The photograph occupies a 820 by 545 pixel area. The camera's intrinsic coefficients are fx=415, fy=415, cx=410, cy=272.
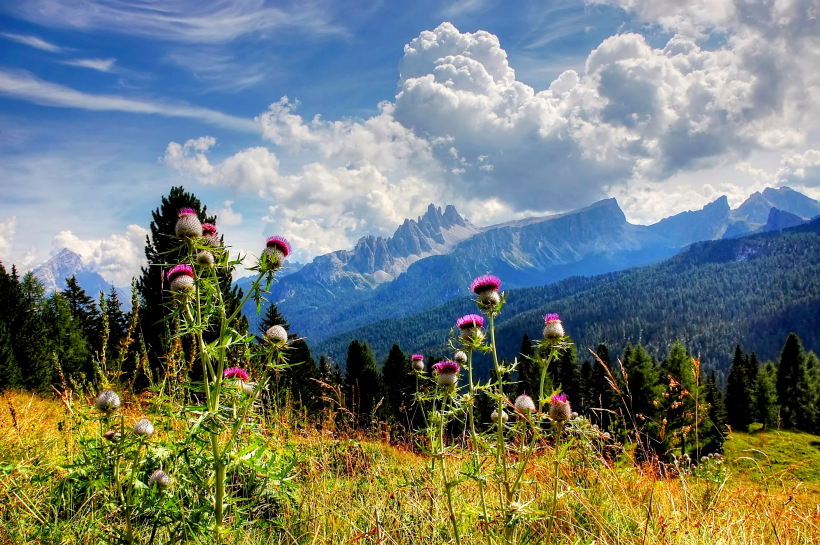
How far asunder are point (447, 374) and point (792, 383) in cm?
6852

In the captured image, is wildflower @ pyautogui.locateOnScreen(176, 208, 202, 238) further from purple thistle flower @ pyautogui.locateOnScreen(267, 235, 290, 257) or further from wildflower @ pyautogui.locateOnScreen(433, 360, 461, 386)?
wildflower @ pyautogui.locateOnScreen(433, 360, 461, 386)

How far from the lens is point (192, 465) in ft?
9.53

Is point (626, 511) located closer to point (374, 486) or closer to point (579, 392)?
point (374, 486)

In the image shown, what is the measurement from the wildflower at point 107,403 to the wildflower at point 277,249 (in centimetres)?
164

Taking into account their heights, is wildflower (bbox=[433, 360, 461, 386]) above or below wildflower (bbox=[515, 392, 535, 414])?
above

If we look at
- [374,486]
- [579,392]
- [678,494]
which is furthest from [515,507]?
[579,392]

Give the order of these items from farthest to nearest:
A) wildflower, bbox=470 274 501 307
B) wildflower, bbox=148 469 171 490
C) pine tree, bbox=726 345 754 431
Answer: pine tree, bbox=726 345 754 431 → wildflower, bbox=470 274 501 307 → wildflower, bbox=148 469 171 490

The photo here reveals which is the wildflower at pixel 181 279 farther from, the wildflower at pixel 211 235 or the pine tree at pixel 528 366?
the pine tree at pixel 528 366

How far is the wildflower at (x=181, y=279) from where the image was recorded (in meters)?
3.22

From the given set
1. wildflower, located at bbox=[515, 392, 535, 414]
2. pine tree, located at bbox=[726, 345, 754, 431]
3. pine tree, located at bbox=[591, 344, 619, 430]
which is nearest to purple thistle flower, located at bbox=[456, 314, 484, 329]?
wildflower, located at bbox=[515, 392, 535, 414]

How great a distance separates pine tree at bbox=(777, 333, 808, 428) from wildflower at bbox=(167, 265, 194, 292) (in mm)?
67966

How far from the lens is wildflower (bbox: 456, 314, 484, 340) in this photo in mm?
3653

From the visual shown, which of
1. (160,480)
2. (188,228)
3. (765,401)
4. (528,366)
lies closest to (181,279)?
(188,228)

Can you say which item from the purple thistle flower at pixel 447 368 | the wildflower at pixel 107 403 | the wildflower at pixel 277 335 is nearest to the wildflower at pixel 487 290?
the purple thistle flower at pixel 447 368
